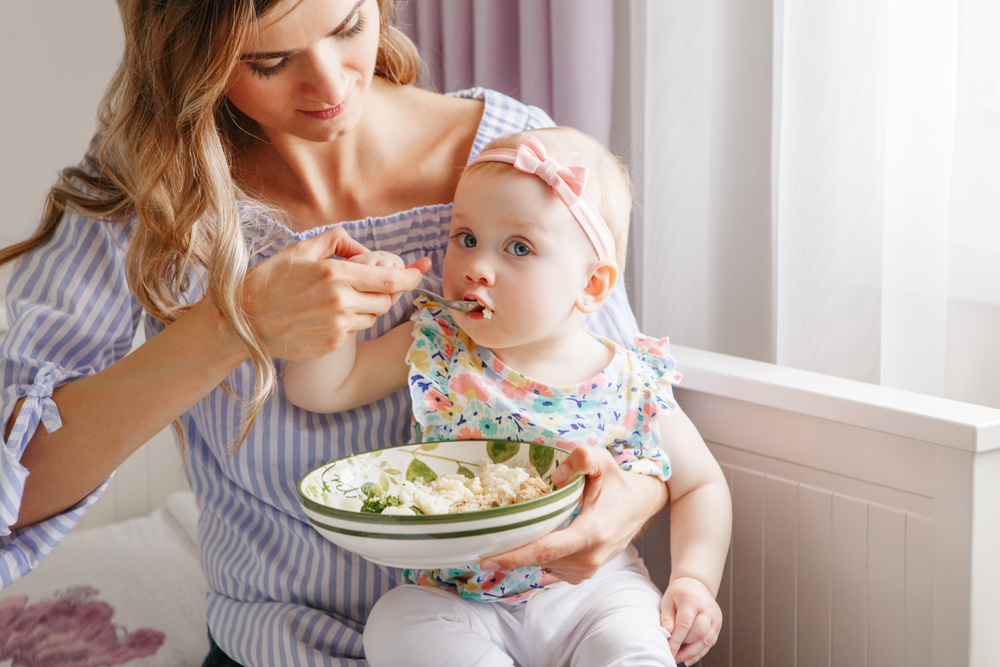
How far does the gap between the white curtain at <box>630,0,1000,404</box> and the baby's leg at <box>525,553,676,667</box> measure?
0.47 metres

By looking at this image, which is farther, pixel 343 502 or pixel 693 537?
pixel 693 537

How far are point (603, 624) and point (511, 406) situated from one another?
278 mm

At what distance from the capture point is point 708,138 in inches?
53.6

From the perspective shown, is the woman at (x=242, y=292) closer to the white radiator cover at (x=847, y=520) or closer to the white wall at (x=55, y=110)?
the white radiator cover at (x=847, y=520)

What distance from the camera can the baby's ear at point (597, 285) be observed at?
1.02 m

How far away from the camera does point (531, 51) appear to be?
1597 mm

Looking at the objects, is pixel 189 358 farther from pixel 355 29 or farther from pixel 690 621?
pixel 690 621

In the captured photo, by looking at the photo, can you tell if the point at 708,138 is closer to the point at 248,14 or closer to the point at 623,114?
the point at 623,114

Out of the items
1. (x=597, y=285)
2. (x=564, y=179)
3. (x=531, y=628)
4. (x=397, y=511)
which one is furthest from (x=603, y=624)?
(x=564, y=179)

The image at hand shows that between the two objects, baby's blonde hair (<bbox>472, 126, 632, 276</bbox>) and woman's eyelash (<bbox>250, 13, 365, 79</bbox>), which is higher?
woman's eyelash (<bbox>250, 13, 365, 79</bbox>)

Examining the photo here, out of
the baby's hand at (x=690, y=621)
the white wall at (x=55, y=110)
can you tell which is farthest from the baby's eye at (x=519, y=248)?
the white wall at (x=55, y=110)

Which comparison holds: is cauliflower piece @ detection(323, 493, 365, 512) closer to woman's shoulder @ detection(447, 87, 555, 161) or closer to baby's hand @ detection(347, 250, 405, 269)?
baby's hand @ detection(347, 250, 405, 269)

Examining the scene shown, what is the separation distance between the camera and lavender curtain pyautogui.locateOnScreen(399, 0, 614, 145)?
1473 millimetres

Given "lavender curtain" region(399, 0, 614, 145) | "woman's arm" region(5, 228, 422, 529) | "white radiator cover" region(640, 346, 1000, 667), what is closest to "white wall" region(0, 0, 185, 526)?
"lavender curtain" region(399, 0, 614, 145)
